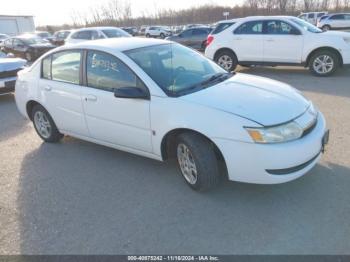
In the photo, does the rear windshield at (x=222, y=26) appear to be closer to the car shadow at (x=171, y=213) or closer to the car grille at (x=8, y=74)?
the car grille at (x=8, y=74)

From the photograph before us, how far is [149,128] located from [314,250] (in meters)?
1.98

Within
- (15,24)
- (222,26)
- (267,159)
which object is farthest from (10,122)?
(15,24)

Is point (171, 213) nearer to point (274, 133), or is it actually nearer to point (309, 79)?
point (274, 133)

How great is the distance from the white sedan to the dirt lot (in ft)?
1.05

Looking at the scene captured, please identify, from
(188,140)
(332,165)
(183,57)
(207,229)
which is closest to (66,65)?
(183,57)

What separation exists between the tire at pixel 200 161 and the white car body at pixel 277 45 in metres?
6.96

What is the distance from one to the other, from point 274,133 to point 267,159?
245 millimetres

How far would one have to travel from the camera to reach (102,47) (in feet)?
13.2

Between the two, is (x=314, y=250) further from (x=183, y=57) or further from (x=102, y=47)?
(x=102, y=47)

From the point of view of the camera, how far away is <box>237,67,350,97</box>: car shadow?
7438mm

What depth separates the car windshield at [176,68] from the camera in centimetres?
357

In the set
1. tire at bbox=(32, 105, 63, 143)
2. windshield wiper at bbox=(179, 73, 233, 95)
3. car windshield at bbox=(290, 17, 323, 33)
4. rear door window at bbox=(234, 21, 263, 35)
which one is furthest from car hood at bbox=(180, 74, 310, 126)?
rear door window at bbox=(234, 21, 263, 35)

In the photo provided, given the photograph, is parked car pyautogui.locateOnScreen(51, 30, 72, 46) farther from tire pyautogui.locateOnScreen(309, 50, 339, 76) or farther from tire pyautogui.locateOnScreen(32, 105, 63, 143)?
tire pyautogui.locateOnScreen(32, 105, 63, 143)

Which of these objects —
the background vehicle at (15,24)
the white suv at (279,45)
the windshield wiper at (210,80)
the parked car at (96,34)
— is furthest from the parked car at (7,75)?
the background vehicle at (15,24)
